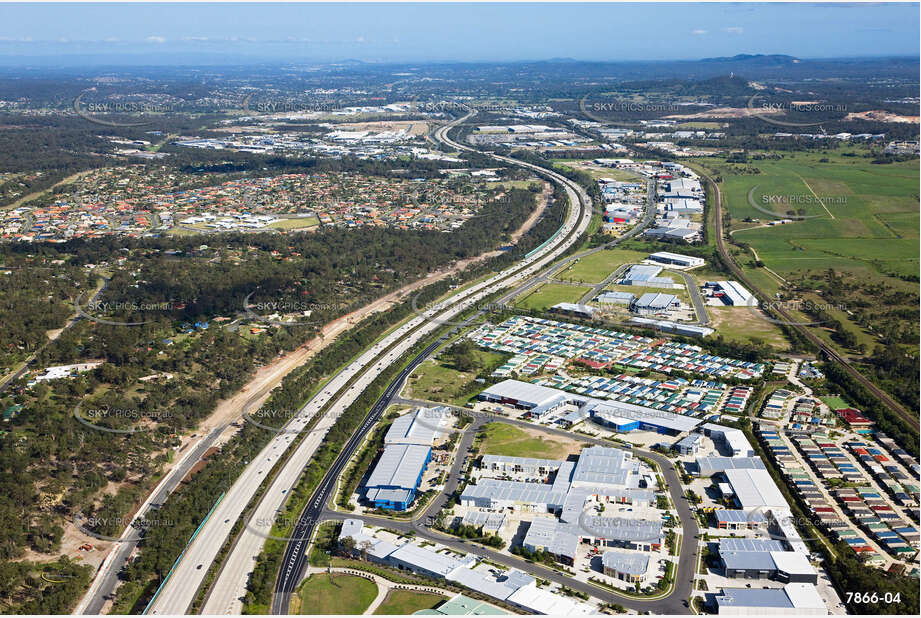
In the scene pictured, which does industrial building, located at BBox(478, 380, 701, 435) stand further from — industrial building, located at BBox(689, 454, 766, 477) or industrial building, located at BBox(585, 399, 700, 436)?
industrial building, located at BBox(689, 454, 766, 477)

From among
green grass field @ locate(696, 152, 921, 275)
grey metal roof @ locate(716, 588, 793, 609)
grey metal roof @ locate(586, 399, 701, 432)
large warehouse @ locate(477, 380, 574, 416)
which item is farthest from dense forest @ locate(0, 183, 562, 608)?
grey metal roof @ locate(716, 588, 793, 609)

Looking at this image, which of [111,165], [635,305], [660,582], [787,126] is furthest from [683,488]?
[787,126]

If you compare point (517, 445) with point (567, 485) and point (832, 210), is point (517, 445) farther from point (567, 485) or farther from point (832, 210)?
point (832, 210)

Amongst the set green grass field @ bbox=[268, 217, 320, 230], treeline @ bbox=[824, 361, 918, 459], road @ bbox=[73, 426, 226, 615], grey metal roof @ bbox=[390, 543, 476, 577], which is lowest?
road @ bbox=[73, 426, 226, 615]

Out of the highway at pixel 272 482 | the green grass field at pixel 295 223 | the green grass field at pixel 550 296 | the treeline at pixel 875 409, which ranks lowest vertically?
the highway at pixel 272 482

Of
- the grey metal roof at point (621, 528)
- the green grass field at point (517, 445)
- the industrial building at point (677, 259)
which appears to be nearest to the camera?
the grey metal roof at point (621, 528)

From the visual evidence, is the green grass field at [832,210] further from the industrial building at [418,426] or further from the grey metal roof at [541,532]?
the grey metal roof at [541,532]

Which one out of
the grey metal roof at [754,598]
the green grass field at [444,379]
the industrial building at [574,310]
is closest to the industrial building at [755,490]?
the grey metal roof at [754,598]
